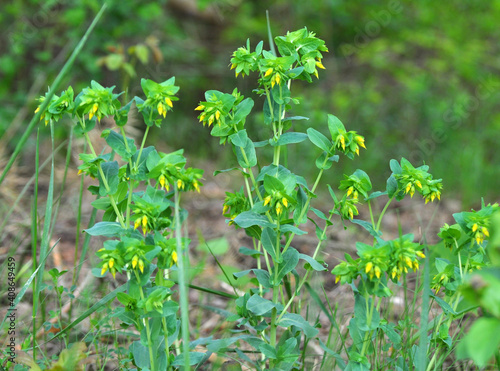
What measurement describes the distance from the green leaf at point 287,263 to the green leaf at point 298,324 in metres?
0.09

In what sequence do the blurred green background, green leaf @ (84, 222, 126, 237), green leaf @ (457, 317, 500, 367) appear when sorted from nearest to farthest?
green leaf @ (457, 317, 500, 367), green leaf @ (84, 222, 126, 237), the blurred green background

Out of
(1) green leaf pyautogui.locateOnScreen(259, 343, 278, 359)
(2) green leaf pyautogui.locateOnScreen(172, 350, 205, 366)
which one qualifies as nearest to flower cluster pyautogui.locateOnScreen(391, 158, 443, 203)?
(1) green leaf pyautogui.locateOnScreen(259, 343, 278, 359)

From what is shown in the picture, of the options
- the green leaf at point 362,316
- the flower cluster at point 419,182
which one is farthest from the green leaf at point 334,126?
the green leaf at point 362,316

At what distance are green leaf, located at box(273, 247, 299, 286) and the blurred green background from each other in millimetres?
2024

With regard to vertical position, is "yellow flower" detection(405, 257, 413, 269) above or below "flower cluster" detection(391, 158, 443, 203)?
below

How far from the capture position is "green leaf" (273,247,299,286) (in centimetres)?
121

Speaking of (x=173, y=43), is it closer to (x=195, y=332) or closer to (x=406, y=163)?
(x=195, y=332)

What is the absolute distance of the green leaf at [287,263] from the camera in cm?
121

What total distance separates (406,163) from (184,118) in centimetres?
387

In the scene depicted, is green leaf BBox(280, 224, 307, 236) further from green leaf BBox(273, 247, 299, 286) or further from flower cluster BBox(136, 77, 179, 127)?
flower cluster BBox(136, 77, 179, 127)

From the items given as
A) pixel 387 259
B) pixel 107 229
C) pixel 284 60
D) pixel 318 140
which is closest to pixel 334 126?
pixel 318 140

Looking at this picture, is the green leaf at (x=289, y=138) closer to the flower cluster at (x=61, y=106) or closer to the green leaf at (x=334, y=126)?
the green leaf at (x=334, y=126)

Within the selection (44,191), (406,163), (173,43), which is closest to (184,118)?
(173,43)

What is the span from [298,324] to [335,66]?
178 inches
